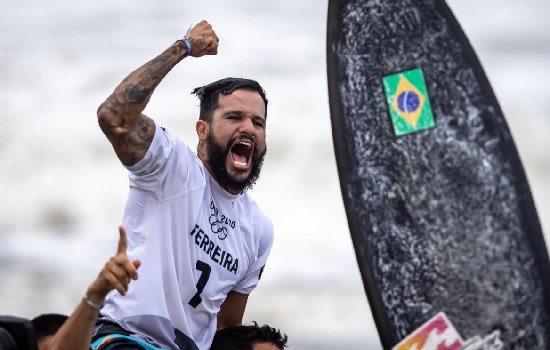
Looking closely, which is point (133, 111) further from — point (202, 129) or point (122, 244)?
point (202, 129)

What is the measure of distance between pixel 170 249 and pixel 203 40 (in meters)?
1.04

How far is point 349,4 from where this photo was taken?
4508 mm

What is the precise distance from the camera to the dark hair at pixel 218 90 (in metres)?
5.09

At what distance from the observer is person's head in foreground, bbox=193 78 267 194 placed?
489cm

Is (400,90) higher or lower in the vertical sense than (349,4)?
lower

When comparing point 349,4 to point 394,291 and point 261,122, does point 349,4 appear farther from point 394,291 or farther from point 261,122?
point 394,291

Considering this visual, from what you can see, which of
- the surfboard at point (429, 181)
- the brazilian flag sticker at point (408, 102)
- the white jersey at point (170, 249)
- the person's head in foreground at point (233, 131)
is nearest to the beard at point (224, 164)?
the person's head in foreground at point (233, 131)

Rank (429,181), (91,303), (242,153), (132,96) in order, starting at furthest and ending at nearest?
(242,153)
(429,181)
(132,96)
(91,303)

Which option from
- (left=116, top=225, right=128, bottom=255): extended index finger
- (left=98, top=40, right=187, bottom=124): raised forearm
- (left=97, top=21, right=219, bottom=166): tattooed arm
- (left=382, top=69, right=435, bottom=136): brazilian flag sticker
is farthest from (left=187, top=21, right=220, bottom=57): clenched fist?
(left=116, top=225, right=128, bottom=255): extended index finger

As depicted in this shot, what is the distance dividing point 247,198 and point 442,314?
4.57 feet

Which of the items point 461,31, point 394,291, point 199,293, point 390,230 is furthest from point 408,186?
point 199,293

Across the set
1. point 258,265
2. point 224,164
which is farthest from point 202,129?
point 258,265

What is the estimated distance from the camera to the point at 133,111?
4.24 m

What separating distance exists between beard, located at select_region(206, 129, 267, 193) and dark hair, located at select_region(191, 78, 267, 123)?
0.16 m
